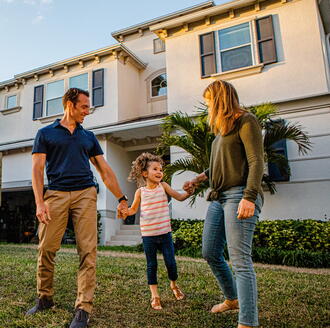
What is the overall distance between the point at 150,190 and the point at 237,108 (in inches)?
58.3

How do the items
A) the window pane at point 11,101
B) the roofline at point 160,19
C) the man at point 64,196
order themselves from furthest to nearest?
the window pane at point 11,101
the roofline at point 160,19
the man at point 64,196

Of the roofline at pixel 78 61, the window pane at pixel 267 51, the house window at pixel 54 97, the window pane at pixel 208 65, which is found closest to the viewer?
the window pane at pixel 267 51

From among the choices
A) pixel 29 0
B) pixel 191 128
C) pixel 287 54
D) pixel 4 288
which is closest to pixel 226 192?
pixel 4 288

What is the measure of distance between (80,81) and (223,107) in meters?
11.6

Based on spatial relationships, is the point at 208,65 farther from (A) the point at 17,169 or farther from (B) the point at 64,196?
(A) the point at 17,169

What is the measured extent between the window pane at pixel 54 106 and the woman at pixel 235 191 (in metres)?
11.8

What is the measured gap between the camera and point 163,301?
11.1 feet

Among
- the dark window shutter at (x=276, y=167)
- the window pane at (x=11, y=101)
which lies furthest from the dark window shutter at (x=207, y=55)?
the window pane at (x=11, y=101)

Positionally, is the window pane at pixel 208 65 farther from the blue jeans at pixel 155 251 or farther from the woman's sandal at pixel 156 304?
the woman's sandal at pixel 156 304

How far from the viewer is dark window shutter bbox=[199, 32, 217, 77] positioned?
10.3 m

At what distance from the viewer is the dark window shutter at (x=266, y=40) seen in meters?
9.53

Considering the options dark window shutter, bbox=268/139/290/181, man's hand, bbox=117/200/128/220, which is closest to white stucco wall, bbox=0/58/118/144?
dark window shutter, bbox=268/139/290/181

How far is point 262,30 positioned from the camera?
32.0 feet

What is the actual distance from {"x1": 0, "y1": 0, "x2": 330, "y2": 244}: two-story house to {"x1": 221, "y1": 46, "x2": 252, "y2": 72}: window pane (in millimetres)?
31
